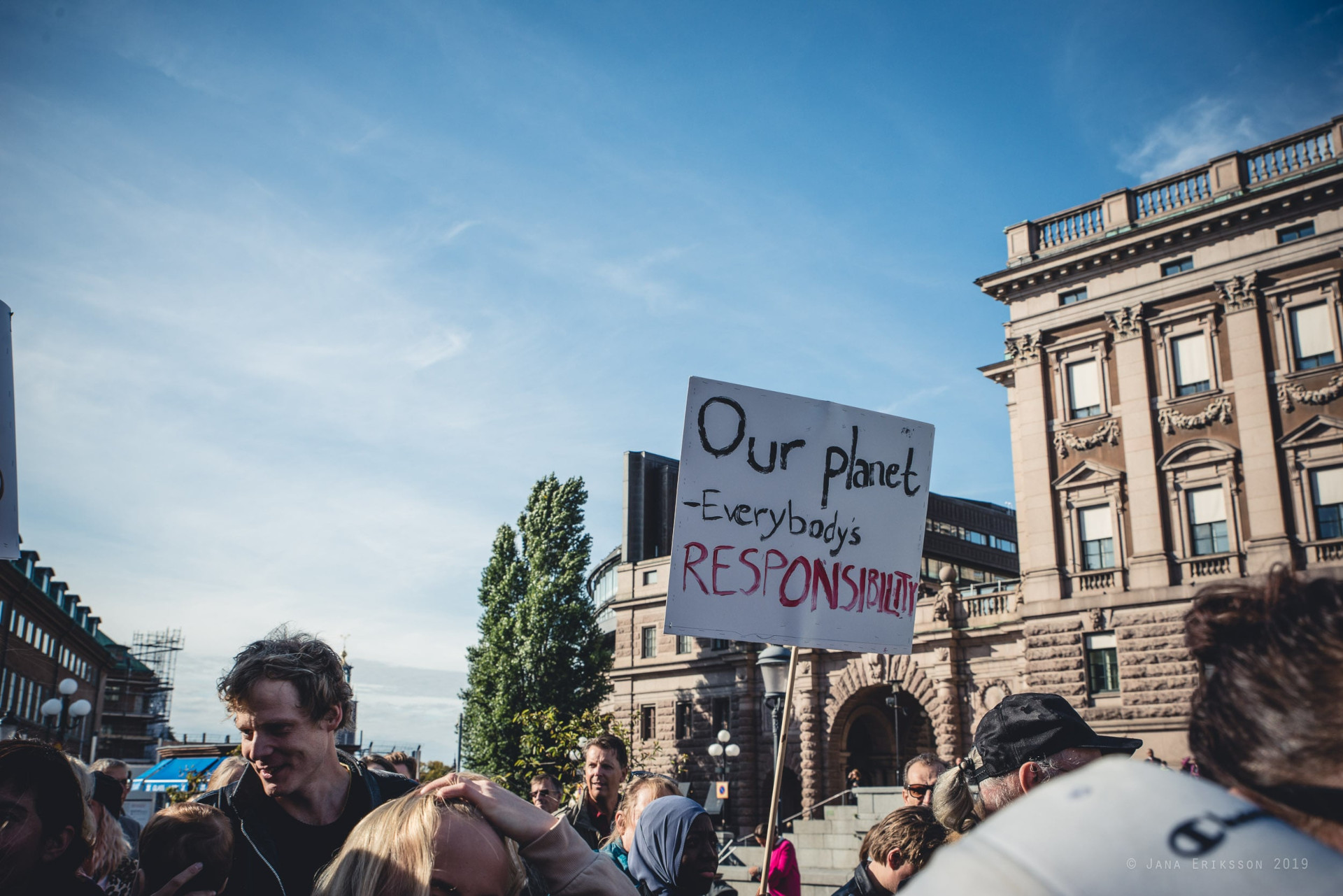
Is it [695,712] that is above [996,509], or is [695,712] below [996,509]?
below

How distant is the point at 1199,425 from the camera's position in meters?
24.5

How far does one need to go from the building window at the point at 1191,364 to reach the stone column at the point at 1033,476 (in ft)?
11.1

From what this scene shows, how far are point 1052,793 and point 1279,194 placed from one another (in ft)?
90.0

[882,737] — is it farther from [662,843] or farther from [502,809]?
[502,809]

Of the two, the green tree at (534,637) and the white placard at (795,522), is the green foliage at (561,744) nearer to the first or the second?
the green tree at (534,637)

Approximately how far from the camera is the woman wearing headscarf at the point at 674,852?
3979mm

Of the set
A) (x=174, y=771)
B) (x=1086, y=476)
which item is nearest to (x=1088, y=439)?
(x=1086, y=476)

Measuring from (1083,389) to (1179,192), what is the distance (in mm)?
5643

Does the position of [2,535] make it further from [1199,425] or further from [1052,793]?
[1199,425]

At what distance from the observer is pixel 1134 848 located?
93 cm

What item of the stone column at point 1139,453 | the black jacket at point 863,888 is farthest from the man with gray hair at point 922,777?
the stone column at point 1139,453

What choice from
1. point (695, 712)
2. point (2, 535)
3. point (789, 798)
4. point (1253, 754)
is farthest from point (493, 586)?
point (1253, 754)

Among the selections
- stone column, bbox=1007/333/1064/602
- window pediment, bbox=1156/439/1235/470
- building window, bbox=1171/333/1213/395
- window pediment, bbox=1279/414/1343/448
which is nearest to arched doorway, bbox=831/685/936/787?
stone column, bbox=1007/333/1064/602

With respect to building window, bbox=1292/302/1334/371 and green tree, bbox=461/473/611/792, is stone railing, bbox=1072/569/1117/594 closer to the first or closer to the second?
building window, bbox=1292/302/1334/371
